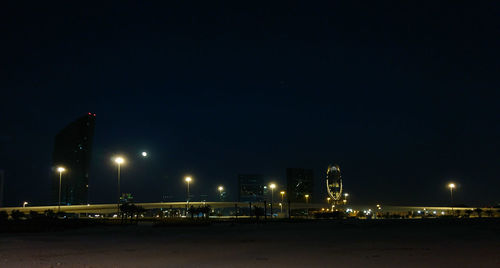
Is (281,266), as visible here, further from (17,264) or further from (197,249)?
(17,264)

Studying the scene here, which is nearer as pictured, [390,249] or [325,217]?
[390,249]

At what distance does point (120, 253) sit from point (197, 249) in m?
2.97

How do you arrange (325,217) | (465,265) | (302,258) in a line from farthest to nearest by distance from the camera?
(325,217)
(302,258)
(465,265)

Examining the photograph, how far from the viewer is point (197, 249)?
57.9 ft

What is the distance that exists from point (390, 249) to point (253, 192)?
500 feet

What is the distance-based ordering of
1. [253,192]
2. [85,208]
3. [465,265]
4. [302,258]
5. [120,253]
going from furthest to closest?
[253,192], [85,208], [120,253], [302,258], [465,265]

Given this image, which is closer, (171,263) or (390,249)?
(171,263)

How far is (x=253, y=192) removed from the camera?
16775 centimetres

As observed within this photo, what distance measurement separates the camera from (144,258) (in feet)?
48.5

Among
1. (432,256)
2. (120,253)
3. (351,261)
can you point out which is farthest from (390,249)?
(120,253)

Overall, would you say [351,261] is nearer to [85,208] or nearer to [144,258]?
[144,258]

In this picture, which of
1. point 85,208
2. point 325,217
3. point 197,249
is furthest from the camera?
point 85,208

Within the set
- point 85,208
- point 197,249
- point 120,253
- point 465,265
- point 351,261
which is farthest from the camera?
point 85,208

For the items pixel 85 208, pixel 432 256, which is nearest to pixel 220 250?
pixel 432 256
